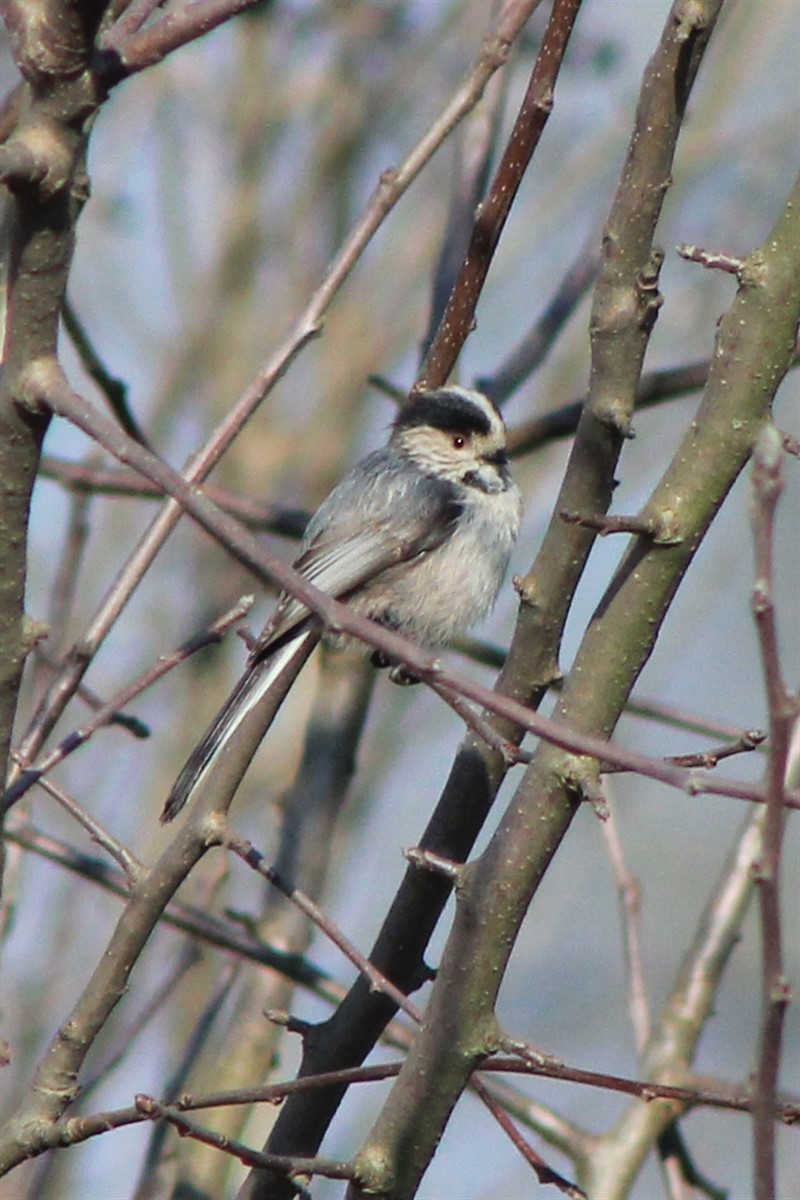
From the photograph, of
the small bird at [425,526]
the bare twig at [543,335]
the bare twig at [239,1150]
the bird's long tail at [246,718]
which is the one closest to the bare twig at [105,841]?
the bird's long tail at [246,718]

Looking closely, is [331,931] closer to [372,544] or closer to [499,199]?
[499,199]

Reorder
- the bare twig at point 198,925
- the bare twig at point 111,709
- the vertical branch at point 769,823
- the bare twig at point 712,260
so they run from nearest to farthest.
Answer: the vertical branch at point 769,823 < the bare twig at point 712,260 < the bare twig at point 111,709 < the bare twig at point 198,925

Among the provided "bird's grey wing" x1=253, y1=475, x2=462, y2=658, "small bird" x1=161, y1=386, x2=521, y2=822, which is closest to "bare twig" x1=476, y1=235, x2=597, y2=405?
"small bird" x1=161, y1=386, x2=521, y2=822

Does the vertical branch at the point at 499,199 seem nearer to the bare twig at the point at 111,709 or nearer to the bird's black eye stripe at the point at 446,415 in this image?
the bird's black eye stripe at the point at 446,415

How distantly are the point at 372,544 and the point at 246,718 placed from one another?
1179mm

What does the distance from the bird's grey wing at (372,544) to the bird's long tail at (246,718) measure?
1.61ft

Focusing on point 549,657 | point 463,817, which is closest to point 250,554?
point 549,657

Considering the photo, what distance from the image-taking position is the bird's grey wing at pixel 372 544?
11.9 ft

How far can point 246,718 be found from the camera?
259 centimetres

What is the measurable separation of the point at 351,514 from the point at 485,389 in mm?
431

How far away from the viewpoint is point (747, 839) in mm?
3350

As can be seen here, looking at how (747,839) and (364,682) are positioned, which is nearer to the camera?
(747,839)

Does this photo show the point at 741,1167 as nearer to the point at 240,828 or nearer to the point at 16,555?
the point at 240,828

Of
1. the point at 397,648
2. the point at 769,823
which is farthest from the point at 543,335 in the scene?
the point at 769,823
